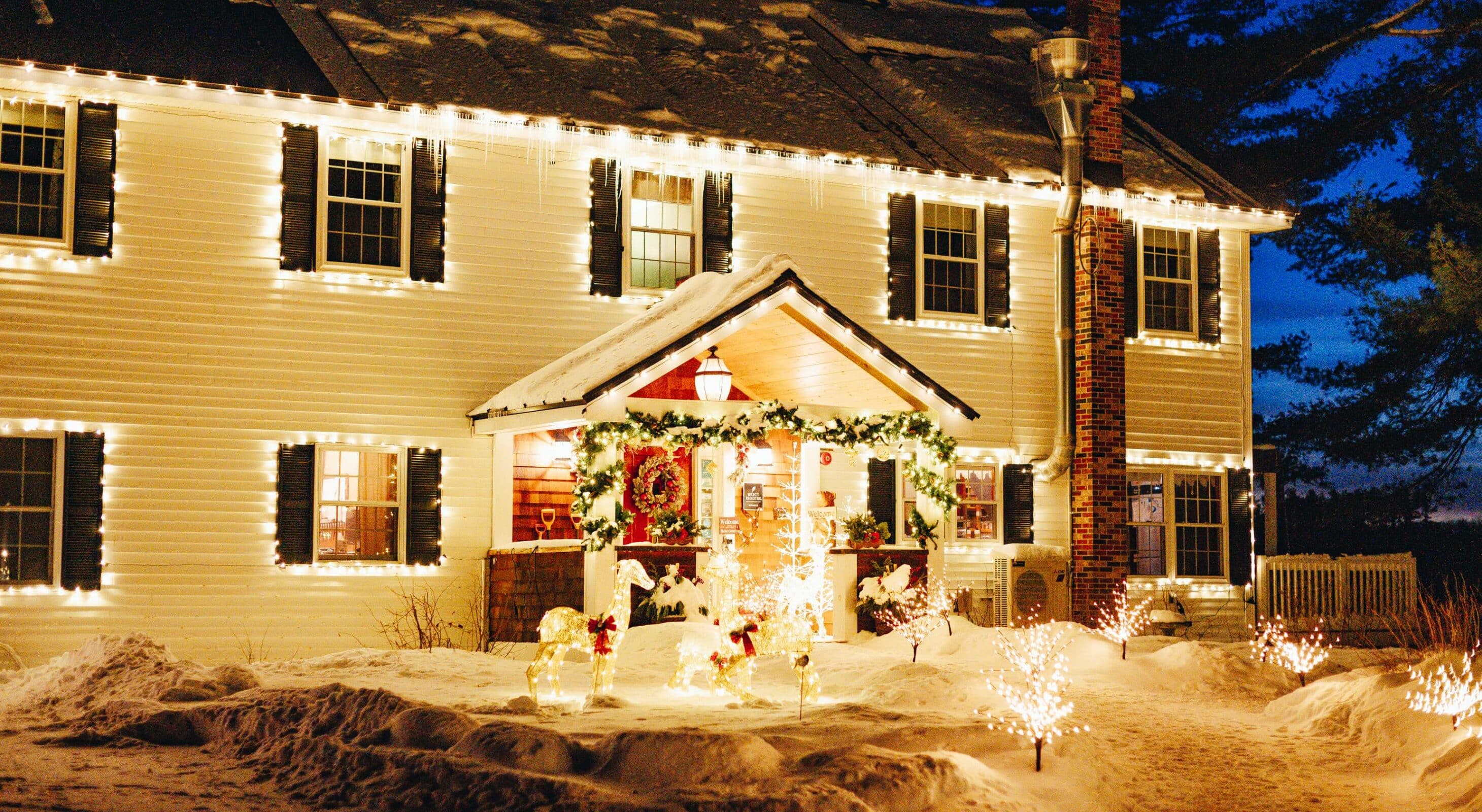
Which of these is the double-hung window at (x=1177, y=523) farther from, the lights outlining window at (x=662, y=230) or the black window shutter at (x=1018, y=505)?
the lights outlining window at (x=662, y=230)

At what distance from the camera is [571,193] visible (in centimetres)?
1767

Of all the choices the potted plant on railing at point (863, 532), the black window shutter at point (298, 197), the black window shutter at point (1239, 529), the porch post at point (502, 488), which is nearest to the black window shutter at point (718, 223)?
the porch post at point (502, 488)

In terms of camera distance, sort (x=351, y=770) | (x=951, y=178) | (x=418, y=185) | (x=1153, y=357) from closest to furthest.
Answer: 1. (x=351, y=770)
2. (x=418, y=185)
3. (x=951, y=178)
4. (x=1153, y=357)

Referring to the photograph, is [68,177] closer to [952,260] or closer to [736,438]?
[736,438]

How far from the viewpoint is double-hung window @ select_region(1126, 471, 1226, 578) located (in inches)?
810

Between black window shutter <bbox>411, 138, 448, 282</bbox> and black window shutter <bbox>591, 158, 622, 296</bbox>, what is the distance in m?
1.76

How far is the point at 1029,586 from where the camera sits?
1889 centimetres

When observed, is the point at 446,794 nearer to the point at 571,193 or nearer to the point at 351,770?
the point at 351,770

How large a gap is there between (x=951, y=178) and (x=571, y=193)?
4.79 metres

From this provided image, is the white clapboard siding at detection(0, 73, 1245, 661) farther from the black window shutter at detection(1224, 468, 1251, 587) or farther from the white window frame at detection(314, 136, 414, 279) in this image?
the black window shutter at detection(1224, 468, 1251, 587)

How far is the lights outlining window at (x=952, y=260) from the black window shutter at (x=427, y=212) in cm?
621

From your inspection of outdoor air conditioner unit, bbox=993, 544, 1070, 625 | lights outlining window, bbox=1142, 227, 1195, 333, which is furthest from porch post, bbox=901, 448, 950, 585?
lights outlining window, bbox=1142, 227, 1195, 333

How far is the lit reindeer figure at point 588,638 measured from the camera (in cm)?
1224

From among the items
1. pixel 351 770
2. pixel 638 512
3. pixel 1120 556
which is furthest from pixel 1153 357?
pixel 351 770
